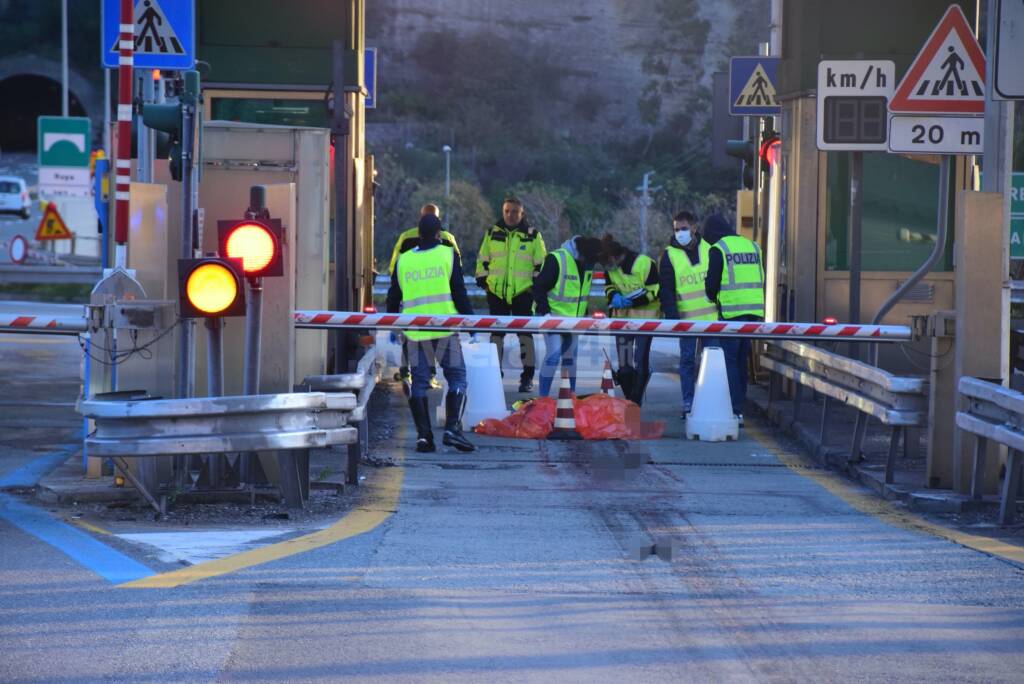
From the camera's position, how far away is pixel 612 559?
315 inches

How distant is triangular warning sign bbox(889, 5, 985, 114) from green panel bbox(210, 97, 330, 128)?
6204mm

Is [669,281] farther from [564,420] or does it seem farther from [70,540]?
[70,540]

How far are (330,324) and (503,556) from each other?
147 inches

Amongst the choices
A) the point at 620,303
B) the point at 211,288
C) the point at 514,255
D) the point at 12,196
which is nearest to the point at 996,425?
the point at 211,288

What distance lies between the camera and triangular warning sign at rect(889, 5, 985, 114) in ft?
38.3

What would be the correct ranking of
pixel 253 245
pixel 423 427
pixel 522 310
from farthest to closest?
pixel 522 310
pixel 423 427
pixel 253 245

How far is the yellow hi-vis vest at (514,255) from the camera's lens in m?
17.3

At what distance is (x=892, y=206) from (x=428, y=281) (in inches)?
218

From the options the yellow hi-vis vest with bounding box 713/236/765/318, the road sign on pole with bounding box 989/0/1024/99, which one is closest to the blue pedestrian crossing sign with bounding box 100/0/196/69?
the yellow hi-vis vest with bounding box 713/236/765/318

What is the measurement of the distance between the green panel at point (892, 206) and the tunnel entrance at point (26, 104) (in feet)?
164

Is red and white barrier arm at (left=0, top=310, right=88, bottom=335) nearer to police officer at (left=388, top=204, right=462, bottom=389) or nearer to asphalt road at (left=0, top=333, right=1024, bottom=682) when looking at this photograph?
asphalt road at (left=0, top=333, right=1024, bottom=682)

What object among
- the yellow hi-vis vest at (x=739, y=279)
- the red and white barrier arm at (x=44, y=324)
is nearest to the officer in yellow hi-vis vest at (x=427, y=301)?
the yellow hi-vis vest at (x=739, y=279)

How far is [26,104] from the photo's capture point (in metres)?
65.0

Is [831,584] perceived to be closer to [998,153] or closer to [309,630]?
[309,630]
